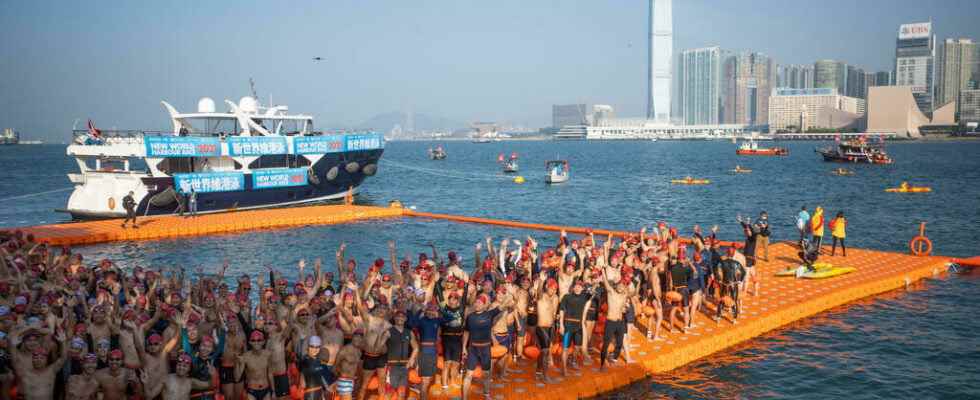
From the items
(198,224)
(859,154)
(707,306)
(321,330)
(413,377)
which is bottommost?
(707,306)

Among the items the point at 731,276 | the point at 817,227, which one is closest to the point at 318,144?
the point at 817,227

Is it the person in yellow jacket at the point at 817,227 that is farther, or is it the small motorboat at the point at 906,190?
the small motorboat at the point at 906,190

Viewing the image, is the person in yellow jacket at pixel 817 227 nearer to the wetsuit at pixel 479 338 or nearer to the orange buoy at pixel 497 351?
the orange buoy at pixel 497 351

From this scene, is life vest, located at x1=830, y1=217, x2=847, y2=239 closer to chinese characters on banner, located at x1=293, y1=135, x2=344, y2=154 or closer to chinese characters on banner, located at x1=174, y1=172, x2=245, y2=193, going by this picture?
chinese characters on banner, located at x1=293, y1=135, x2=344, y2=154

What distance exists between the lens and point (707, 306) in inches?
669

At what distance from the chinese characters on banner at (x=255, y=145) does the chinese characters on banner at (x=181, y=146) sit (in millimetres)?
735

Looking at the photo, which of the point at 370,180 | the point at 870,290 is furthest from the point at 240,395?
the point at 370,180

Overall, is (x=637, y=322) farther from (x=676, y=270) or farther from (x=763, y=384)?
(x=763, y=384)

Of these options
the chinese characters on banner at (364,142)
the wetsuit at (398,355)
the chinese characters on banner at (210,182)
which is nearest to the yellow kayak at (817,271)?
the wetsuit at (398,355)

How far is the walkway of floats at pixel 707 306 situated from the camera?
12359 mm

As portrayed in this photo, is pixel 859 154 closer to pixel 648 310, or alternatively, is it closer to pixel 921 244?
pixel 921 244

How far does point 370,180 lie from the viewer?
78750 millimetres

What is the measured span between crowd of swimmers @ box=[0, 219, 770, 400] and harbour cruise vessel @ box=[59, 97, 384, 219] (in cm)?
1968

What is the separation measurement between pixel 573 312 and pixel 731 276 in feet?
16.4
